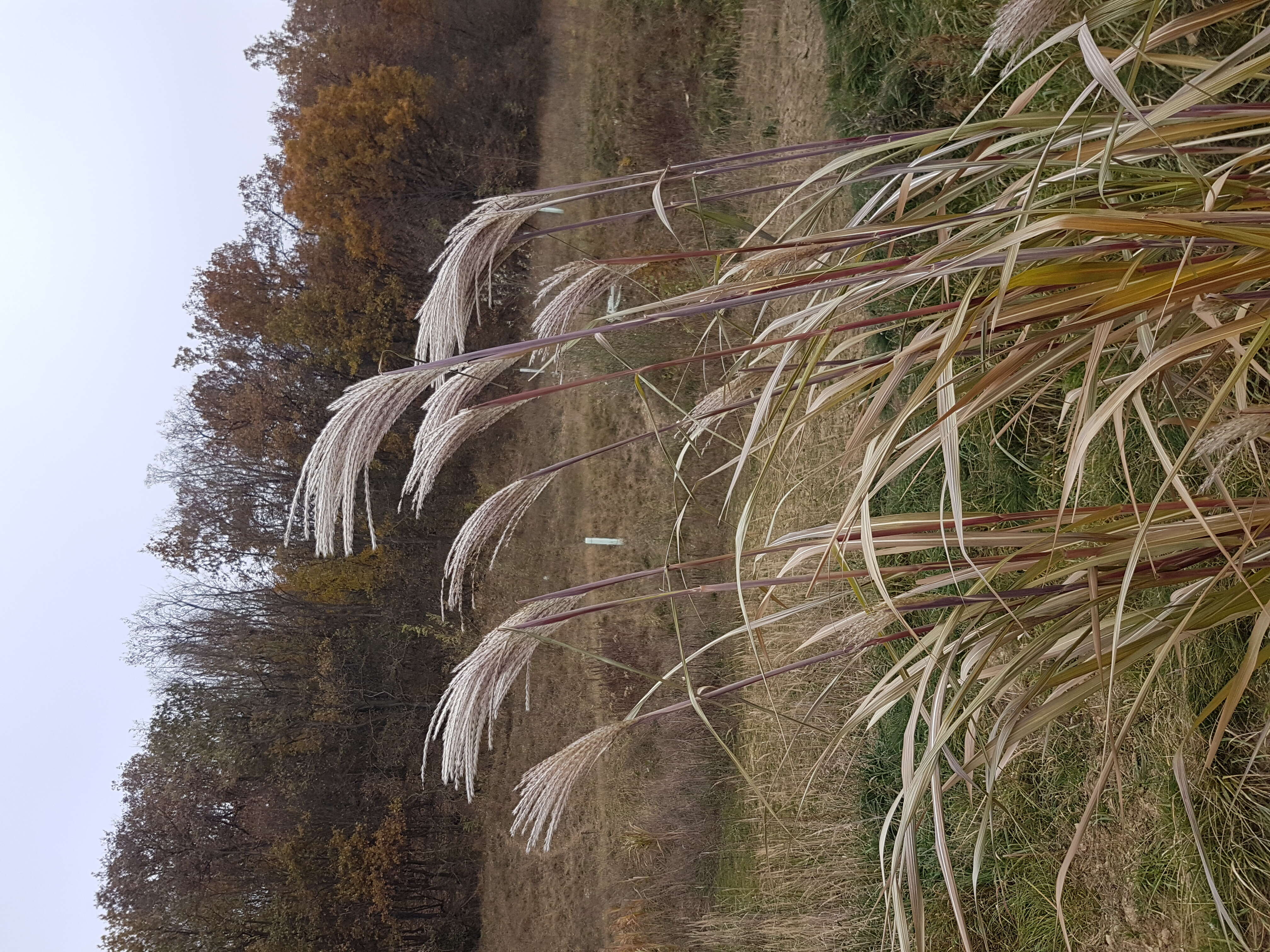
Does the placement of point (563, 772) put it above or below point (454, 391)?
below

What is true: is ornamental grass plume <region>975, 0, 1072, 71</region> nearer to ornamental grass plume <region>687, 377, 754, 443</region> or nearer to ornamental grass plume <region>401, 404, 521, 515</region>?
ornamental grass plume <region>687, 377, 754, 443</region>

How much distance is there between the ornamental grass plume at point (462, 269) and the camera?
1408mm

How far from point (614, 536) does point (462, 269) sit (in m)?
4.51

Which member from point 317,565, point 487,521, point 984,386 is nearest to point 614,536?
point 317,565

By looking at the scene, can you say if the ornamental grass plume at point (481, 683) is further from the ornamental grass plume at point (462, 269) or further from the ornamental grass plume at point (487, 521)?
the ornamental grass plume at point (462, 269)

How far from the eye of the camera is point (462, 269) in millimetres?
1421

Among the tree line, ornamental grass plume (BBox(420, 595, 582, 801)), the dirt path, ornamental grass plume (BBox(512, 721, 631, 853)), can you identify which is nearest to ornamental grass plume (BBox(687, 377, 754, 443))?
ornamental grass plume (BBox(420, 595, 582, 801))

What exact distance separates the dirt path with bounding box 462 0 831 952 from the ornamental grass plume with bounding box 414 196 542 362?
2.78 meters

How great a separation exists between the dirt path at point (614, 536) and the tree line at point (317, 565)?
47 centimetres

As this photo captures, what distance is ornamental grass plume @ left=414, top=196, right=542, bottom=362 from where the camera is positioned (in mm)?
1408

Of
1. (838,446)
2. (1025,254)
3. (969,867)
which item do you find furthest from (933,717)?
(838,446)

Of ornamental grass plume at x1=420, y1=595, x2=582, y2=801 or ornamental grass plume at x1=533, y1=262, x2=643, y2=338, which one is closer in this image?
ornamental grass plume at x1=420, y1=595, x2=582, y2=801

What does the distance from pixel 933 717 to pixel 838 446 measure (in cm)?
306

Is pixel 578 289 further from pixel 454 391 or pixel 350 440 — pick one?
pixel 350 440
